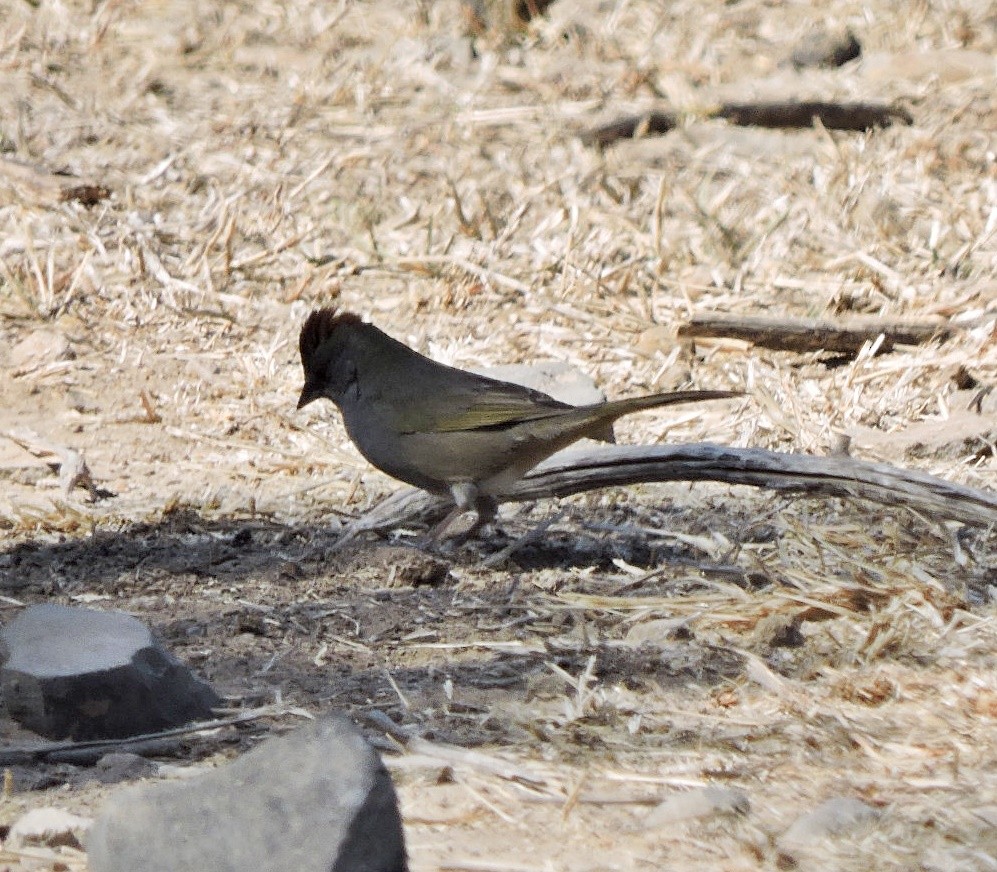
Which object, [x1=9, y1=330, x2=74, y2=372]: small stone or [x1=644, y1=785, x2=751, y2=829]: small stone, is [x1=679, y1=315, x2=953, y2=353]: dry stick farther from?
[x1=644, y1=785, x2=751, y2=829]: small stone

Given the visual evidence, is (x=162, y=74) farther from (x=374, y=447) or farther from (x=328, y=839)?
(x=328, y=839)

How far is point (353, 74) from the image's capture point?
10023 millimetres

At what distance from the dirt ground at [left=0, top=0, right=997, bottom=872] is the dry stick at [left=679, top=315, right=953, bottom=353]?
0.08m

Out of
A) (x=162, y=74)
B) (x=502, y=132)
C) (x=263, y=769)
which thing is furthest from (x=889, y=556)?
(x=162, y=74)

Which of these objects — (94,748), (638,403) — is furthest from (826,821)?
(638,403)

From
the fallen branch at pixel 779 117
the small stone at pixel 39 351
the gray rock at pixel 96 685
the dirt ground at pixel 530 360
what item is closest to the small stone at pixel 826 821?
the dirt ground at pixel 530 360

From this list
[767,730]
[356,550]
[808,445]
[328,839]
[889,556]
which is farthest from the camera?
[808,445]

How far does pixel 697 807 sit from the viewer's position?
314cm

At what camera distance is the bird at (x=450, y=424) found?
17.8ft

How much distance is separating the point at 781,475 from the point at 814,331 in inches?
79.1

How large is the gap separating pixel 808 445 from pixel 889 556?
4.43 feet

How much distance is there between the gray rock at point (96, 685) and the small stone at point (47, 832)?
0.53m

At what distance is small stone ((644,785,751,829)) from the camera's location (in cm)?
313

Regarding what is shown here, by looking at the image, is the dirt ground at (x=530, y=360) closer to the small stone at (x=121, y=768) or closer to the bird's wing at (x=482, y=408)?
the small stone at (x=121, y=768)
